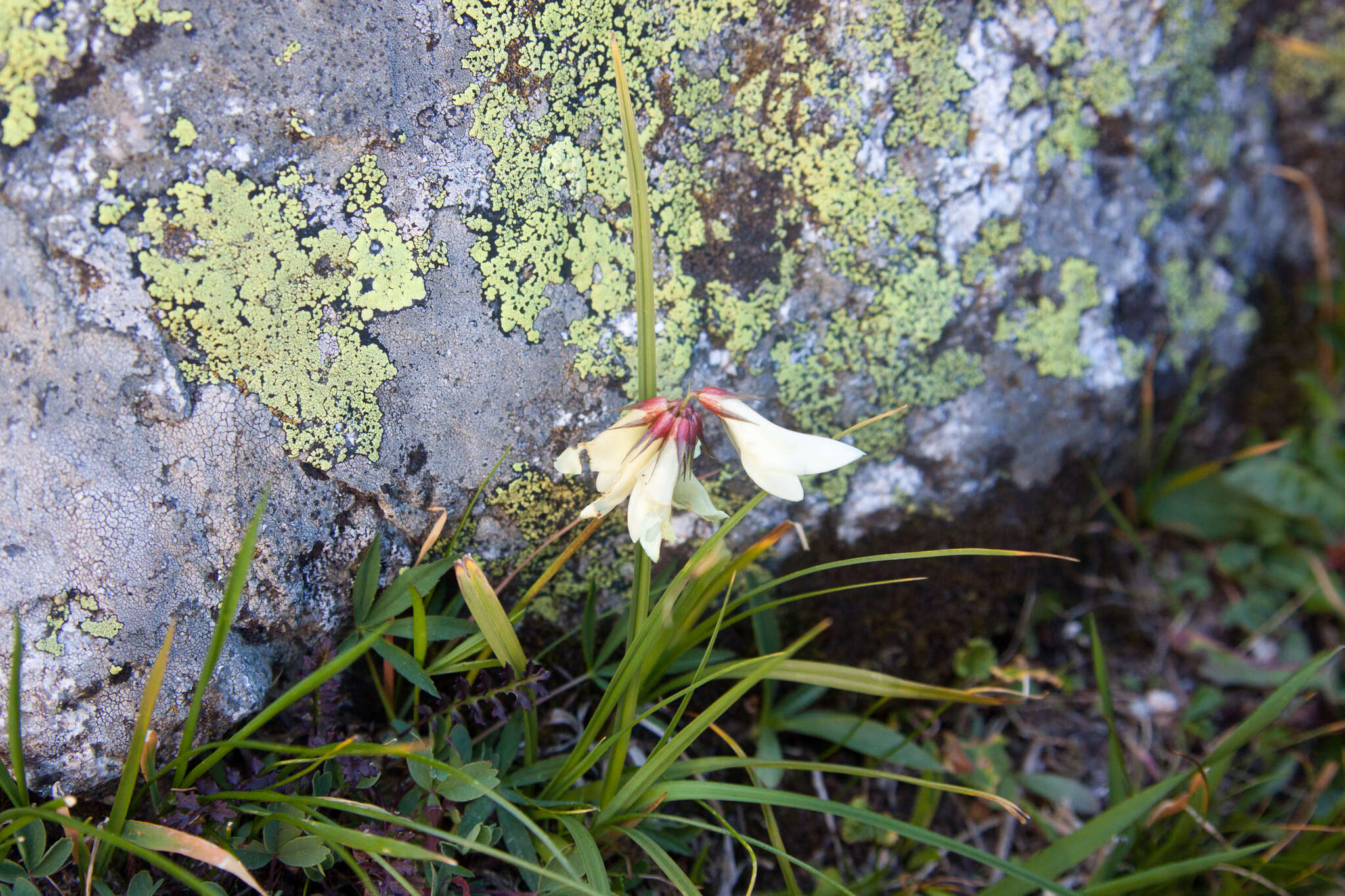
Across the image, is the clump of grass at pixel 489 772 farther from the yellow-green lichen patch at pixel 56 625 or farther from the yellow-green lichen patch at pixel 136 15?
the yellow-green lichen patch at pixel 136 15

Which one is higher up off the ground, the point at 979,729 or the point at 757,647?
the point at 757,647

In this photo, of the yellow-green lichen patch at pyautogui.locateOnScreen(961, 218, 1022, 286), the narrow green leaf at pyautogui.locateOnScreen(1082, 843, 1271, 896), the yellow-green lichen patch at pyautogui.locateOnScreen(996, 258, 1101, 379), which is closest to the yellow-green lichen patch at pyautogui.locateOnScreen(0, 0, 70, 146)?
Result: the yellow-green lichen patch at pyautogui.locateOnScreen(961, 218, 1022, 286)

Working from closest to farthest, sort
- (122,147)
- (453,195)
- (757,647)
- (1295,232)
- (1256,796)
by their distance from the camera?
(122,147), (453,195), (757,647), (1256,796), (1295,232)

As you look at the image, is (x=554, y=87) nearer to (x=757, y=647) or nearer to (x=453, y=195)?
(x=453, y=195)

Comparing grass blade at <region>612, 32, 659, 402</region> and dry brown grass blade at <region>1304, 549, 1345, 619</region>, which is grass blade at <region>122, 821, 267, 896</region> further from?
dry brown grass blade at <region>1304, 549, 1345, 619</region>

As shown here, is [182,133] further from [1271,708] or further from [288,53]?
[1271,708]

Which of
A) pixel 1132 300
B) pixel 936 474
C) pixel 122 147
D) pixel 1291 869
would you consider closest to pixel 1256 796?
pixel 1291 869
